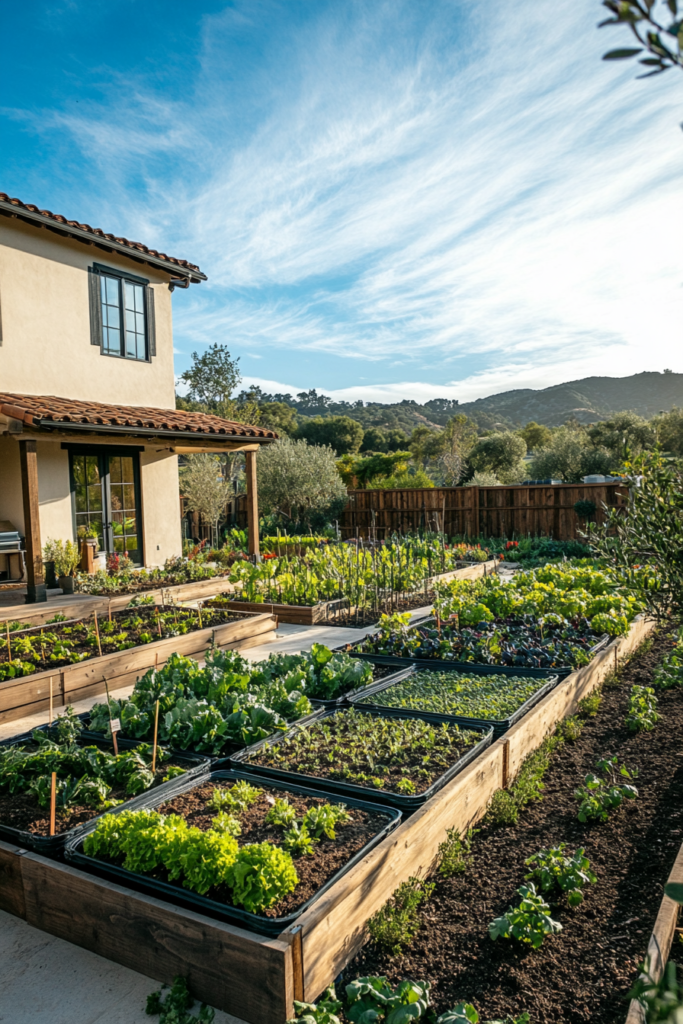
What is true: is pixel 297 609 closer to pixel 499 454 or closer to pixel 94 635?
pixel 94 635

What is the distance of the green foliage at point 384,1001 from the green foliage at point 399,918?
0.29 meters

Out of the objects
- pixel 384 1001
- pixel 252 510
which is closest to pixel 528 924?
pixel 384 1001

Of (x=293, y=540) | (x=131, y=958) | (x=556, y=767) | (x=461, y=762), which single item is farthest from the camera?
(x=293, y=540)

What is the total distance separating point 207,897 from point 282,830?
21.5 inches

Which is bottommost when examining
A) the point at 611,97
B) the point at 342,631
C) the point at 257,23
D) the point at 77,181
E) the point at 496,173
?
the point at 342,631

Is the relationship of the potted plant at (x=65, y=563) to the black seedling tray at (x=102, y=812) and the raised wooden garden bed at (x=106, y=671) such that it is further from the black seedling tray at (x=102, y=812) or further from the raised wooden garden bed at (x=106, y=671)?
the black seedling tray at (x=102, y=812)

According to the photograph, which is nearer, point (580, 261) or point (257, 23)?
point (257, 23)

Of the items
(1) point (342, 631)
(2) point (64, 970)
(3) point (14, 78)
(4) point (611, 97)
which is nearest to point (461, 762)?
(2) point (64, 970)

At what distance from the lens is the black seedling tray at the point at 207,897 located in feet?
7.30

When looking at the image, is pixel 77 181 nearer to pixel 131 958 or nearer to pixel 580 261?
pixel 580 261

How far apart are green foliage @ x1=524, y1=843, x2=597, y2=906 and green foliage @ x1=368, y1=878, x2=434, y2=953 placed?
19.4 inches

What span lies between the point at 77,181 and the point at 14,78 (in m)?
1.90

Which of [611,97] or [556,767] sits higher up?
[611,97]

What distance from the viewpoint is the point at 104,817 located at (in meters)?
2.79
